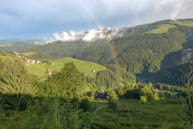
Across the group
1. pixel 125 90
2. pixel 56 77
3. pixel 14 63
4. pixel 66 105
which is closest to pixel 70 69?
pixel 56 77

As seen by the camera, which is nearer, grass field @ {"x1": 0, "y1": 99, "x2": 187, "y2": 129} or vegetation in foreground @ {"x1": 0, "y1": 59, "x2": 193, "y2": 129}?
grass field @ {"x1": 0, "y1": 99, "x2": 187, "y2": 129}

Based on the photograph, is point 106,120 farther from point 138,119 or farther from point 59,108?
point 59,108

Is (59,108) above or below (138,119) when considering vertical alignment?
above

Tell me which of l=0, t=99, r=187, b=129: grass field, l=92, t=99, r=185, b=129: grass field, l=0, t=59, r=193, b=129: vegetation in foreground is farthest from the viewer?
l=92, t=99, r=185, b=129: grass field

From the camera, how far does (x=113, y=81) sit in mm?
179875

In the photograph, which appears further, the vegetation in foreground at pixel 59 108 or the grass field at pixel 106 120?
the vegetation in foreground at pixel 59 108

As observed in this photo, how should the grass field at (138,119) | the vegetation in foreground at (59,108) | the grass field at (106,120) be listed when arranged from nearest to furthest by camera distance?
the grass field at (106,120) → the vegetation in foreground at (59,108) → the grass field at (138,119)

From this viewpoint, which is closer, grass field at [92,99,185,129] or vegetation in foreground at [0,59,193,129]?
vegetation in foreground at [0,59,193,129]

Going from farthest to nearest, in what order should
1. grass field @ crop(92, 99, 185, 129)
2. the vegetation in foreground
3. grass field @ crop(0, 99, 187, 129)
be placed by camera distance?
grass field @ crop(92, 99, 185, 129) → the vegetation in foreground → grass field @ crop(0, 99, 187, 129)

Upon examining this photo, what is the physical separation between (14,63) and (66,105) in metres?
21.8

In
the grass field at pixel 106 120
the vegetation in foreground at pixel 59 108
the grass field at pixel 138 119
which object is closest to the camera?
the grass field at pixel 106 120

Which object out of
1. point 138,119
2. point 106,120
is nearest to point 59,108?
point 106,120

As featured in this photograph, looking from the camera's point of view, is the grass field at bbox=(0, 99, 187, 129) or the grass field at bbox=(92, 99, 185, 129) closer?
the grass field at bbox=(0, 99, 187, 129)

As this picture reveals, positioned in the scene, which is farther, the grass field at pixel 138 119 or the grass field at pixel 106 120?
the grass field at pixel 138 119
